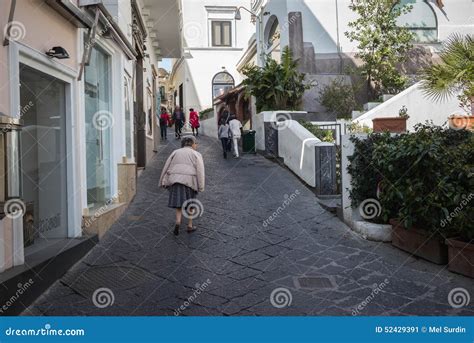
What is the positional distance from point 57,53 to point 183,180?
267cm

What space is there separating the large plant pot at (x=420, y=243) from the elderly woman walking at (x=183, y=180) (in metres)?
3.01

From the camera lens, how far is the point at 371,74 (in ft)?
58.5

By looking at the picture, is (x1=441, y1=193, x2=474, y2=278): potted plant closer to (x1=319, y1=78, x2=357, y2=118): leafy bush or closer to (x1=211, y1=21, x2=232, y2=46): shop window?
(x1=319, y1=78, x2=357, y2=118): leafy bush

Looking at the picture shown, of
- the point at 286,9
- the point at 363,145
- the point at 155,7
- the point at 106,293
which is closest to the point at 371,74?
the point at 286,9

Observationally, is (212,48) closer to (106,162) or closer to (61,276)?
(106,162)

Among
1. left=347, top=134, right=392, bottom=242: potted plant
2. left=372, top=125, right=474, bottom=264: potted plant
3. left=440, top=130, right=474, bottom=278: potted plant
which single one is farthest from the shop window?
left=440, top=130, right=474, bottom=278: potted plant

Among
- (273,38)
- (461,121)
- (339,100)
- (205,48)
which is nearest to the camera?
(461,121)

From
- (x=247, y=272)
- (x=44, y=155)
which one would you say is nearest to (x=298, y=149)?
(x=247, y=272)

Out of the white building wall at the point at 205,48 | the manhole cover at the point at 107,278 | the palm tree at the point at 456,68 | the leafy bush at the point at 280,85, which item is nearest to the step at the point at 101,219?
the manhole cover at the point at 107,278

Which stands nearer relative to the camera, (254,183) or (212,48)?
(254,183)

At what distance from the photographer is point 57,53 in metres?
6.00

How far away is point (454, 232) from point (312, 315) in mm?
2537

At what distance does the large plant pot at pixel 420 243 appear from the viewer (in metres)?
6.39

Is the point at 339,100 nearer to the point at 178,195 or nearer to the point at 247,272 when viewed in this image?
the point at 178,195
